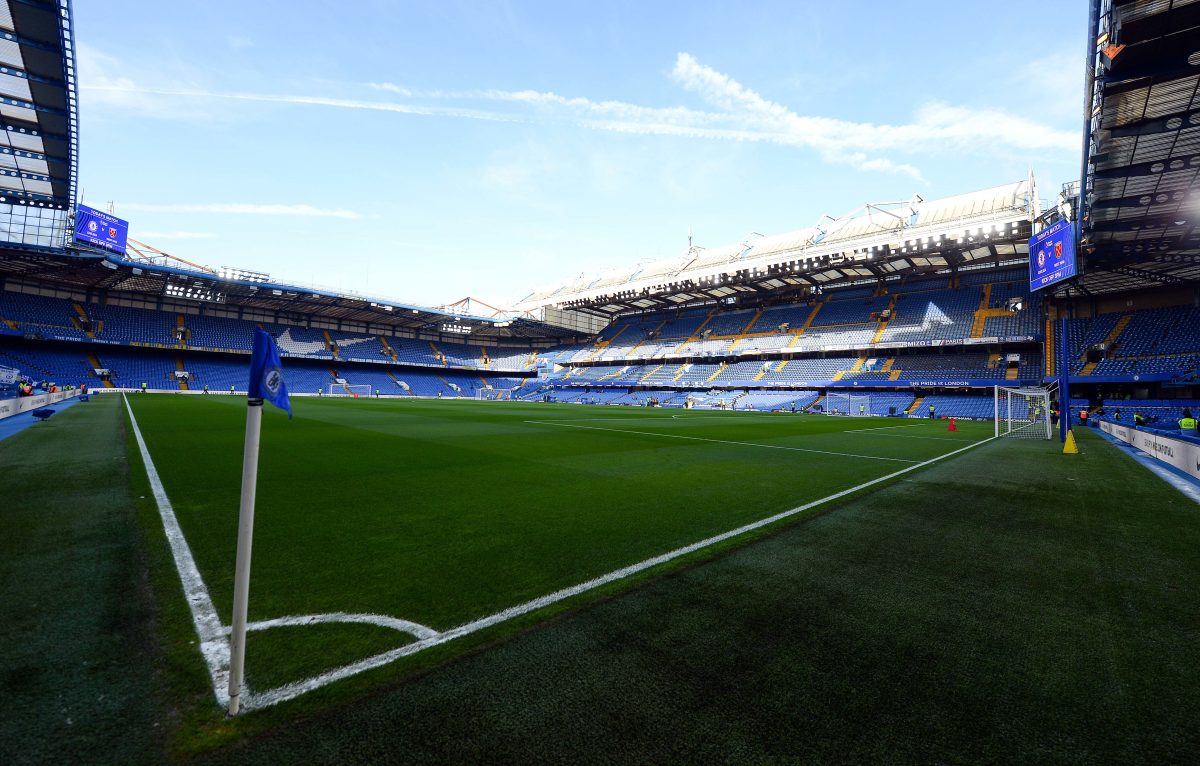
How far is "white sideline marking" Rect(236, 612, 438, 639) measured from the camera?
2783 millimetres

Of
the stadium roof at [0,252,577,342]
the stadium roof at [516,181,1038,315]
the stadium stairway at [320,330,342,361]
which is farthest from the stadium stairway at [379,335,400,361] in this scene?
the stadium roof at [516,181,1038,315]

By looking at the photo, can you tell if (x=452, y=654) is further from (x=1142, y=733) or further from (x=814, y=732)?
(x=1142, y=733)

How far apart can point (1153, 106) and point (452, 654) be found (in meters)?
22.6

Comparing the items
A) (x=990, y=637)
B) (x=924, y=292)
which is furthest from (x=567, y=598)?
(x=924, y=292)

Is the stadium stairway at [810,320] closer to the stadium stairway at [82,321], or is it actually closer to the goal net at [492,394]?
the goal net at [492,394]

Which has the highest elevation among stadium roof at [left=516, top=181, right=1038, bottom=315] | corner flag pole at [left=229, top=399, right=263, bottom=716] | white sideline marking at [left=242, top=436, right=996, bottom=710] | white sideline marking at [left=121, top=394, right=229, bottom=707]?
stadium roof at [left=516, top=181, right=1038, bottom=315]

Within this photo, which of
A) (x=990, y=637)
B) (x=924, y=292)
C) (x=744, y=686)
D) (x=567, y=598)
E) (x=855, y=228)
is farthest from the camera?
(x=924, y=292)

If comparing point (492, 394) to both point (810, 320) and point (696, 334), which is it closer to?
point (696, 334)

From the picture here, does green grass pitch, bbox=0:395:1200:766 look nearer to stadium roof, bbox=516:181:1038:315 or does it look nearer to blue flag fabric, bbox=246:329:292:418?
blue flag fabric, bbox=246:329:292:418

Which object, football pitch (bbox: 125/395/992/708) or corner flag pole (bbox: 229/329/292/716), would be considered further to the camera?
football pitch (bbox: 125/395/992/708)

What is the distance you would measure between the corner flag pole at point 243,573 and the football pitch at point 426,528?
14 cm

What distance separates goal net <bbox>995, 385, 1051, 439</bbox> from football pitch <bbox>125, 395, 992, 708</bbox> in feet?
35.2

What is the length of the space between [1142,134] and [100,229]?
189 ft

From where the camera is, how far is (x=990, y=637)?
2.88m
